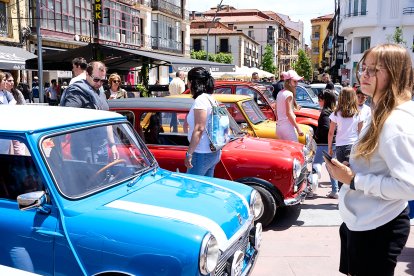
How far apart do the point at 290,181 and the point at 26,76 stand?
21862mm

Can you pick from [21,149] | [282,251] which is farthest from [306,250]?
[21,149]

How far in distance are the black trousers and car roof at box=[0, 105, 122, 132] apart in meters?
2.13

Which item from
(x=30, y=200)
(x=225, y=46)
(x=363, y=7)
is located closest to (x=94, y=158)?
(x=30, y=200)

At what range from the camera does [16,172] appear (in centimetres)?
309

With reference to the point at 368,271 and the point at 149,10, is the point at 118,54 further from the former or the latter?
the point at 149,10

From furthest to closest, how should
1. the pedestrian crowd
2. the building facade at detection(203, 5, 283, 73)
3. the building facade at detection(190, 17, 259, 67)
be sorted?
the building facade at detection(203, 5, 283, 73) < the building facade at detection(190, 17, 259, 67) < the pedestrian crowd

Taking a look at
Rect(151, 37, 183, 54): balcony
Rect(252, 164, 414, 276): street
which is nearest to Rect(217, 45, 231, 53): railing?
Rect(151, 37, 183, 54): balcony

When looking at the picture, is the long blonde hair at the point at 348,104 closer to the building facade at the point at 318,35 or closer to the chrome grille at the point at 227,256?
the chrome grille at the point at 227,256

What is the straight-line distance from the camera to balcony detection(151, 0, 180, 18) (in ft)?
129

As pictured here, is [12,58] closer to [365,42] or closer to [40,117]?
[40,117]

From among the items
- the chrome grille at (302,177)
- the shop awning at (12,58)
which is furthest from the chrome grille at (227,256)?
the shop awning at (12,58)

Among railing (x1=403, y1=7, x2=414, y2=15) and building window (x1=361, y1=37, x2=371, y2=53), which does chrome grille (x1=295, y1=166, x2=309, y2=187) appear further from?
building window (x1=361, y1=37, x2=371, y2=53)

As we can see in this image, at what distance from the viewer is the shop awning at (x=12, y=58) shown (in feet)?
59.3

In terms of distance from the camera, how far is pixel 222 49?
70.9 m
